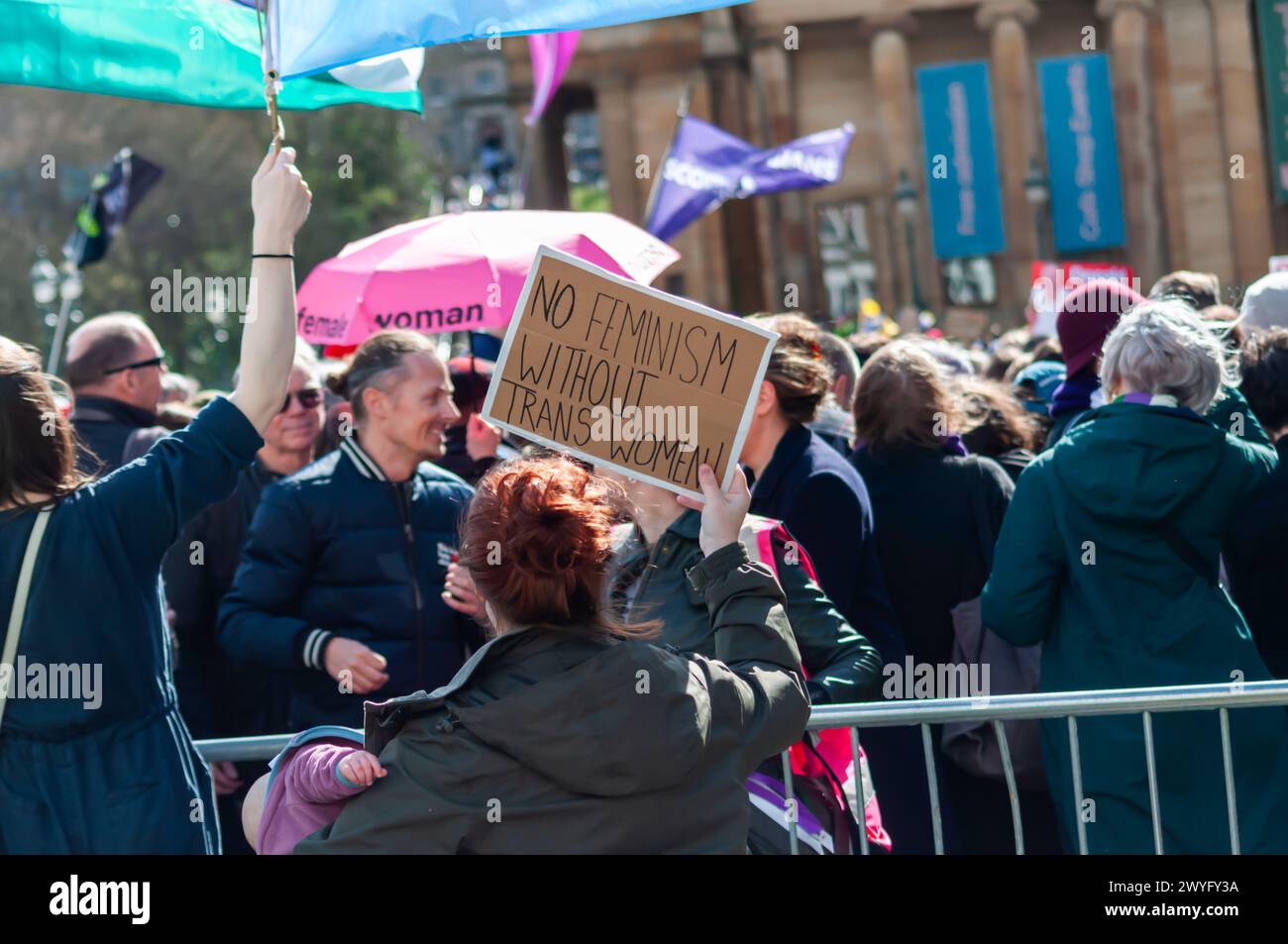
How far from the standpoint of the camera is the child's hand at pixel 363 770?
8.43 feet

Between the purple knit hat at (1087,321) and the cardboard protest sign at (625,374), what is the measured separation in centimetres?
258

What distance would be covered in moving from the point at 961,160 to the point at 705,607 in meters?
30.8

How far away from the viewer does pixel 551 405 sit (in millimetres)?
3146

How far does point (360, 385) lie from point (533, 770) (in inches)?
106

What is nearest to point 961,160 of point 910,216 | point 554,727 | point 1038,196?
point 910,216

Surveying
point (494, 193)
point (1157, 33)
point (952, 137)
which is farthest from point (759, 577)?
point (1157, 33)

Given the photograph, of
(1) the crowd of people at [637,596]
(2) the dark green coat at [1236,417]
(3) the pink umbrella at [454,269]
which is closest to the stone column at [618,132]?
(3) the pink umbrella at [454,269]

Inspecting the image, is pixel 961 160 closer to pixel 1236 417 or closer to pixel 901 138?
pixel 901 138

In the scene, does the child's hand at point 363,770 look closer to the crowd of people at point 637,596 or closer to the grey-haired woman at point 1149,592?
the crowd of people at point 637,596

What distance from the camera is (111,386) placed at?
600 centimetres

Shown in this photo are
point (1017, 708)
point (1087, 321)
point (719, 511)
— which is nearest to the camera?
point (719, 511)

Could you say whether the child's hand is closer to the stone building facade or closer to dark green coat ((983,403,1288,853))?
dark green coat ((983,403,1288,853))

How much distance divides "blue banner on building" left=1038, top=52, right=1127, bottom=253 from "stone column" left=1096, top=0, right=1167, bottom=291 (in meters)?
0.53
